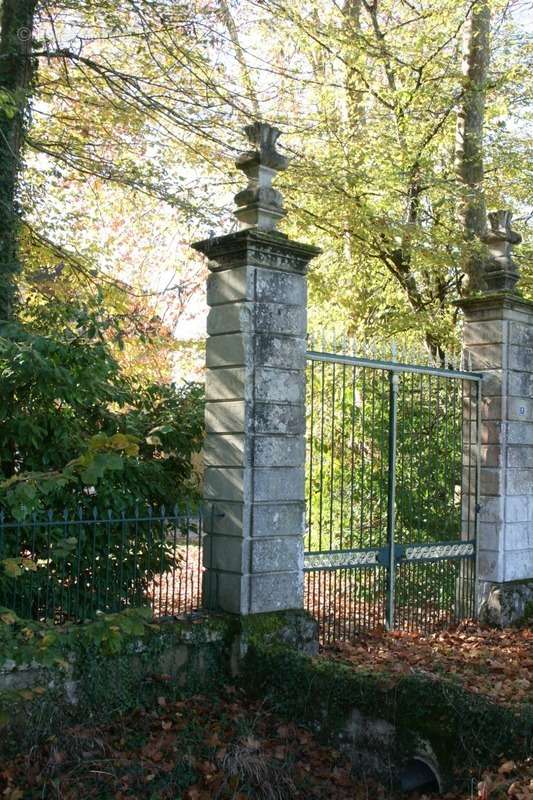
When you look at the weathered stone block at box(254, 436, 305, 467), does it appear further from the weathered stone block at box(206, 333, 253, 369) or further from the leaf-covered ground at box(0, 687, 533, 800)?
the leaf-covered ground at box(0, 687, 533, 800)

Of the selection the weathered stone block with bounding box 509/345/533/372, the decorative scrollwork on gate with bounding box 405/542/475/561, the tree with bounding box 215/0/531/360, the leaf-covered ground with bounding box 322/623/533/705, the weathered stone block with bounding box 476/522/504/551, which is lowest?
the leaf-covered ground with bounding box 322/623/533/705

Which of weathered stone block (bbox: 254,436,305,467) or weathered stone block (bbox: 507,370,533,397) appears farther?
weathered stone block (bbox: 507,370,533,397)

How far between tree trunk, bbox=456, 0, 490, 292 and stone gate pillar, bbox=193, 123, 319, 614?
524cm

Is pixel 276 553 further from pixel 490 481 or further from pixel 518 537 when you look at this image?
pixel 518 537

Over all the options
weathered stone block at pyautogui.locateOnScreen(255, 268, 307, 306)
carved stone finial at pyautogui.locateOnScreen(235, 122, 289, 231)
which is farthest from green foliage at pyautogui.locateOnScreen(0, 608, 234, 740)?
carved stone finial at pyautogui.locateOnScreen(235, 122, 289, 231)

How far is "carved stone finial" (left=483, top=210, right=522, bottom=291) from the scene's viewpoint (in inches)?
338

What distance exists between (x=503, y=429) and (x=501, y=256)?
1878 millimetres

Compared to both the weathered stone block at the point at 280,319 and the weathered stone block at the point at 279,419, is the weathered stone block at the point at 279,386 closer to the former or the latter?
the weathered stone block at the point at 279,419

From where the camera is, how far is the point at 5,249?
7840mm

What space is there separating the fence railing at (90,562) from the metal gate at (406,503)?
64.4 inches

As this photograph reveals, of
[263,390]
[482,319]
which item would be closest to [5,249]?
[263,390]

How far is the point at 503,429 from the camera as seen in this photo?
8477 millimetres

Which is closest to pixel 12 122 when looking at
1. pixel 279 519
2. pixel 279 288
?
pixel 279 288

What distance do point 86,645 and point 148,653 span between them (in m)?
0.56
